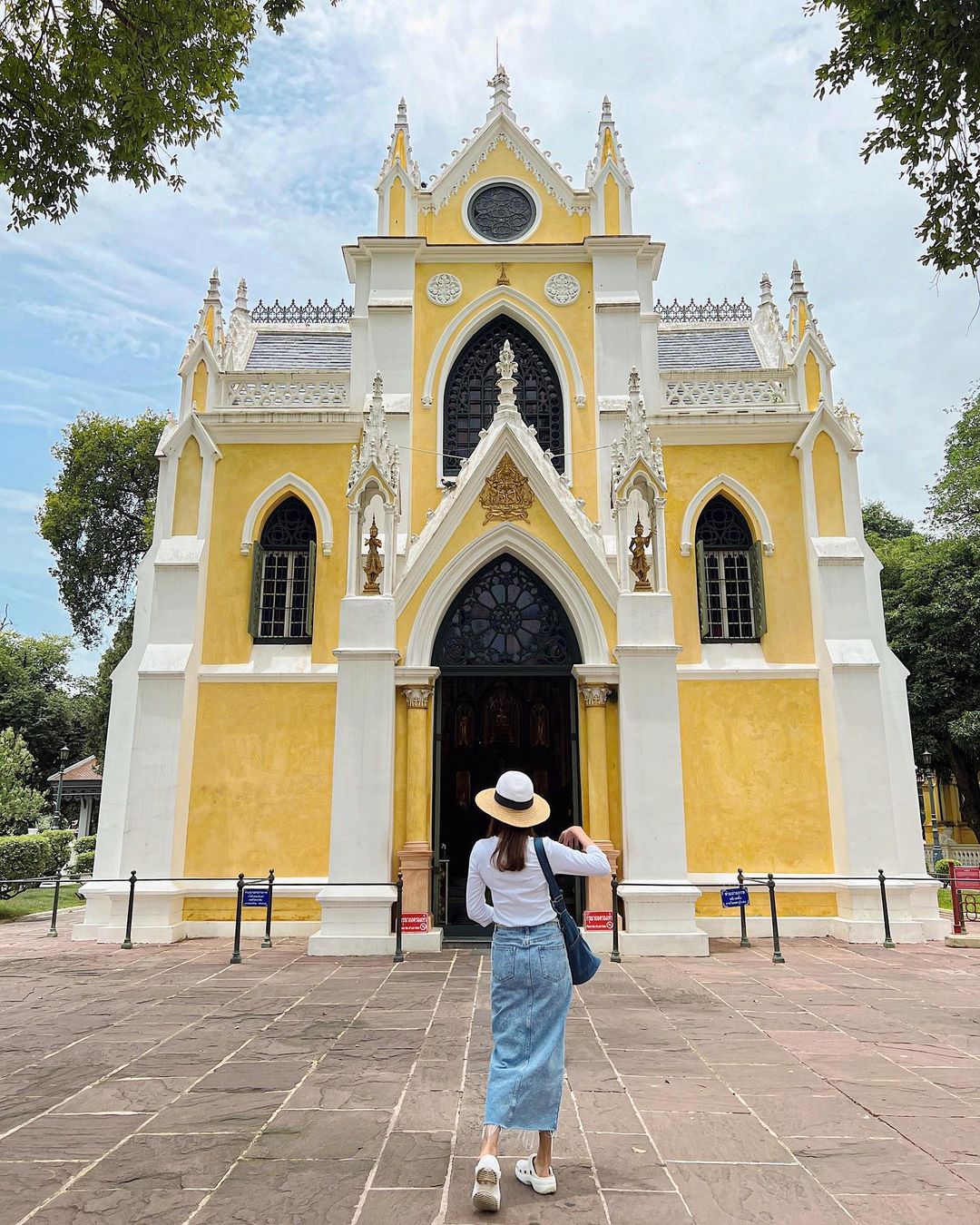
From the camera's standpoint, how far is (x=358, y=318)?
1571 centimetres

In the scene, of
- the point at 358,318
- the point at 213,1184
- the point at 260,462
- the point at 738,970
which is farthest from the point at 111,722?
the point at 213,1184

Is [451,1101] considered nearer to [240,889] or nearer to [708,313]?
[240,889]

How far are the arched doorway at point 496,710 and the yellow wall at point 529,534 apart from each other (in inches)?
21.6

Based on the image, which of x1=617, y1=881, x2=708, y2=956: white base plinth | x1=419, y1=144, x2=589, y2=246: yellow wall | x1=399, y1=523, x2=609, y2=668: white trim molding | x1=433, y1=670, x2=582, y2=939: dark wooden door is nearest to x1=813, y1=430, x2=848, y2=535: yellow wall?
x1=399, y1=523, x2=609, y2=668: white trim molding

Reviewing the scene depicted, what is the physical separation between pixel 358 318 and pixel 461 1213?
47.5 ft

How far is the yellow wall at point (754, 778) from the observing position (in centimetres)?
1297

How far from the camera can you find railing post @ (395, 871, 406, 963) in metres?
10.6

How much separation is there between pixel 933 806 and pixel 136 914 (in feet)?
138

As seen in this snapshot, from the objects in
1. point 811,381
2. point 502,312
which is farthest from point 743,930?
point 502,312

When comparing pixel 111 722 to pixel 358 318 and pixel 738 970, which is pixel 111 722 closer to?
pixel 358 318

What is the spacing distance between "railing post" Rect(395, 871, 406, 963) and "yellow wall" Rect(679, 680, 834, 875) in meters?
4.45

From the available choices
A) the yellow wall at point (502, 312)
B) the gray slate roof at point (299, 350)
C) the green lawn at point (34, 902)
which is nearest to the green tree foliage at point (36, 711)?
the green lawn at point (34, 902)

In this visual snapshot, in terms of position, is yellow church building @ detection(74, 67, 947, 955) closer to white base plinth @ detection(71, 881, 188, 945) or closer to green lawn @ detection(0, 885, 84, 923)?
white base plinth @ detection(71, 881, 188, 945)

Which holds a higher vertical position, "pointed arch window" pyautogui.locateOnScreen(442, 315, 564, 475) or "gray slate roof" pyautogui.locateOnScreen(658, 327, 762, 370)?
"gray slate roof" pyautogui.locateOnScreen(658, 327, 762, 370)
